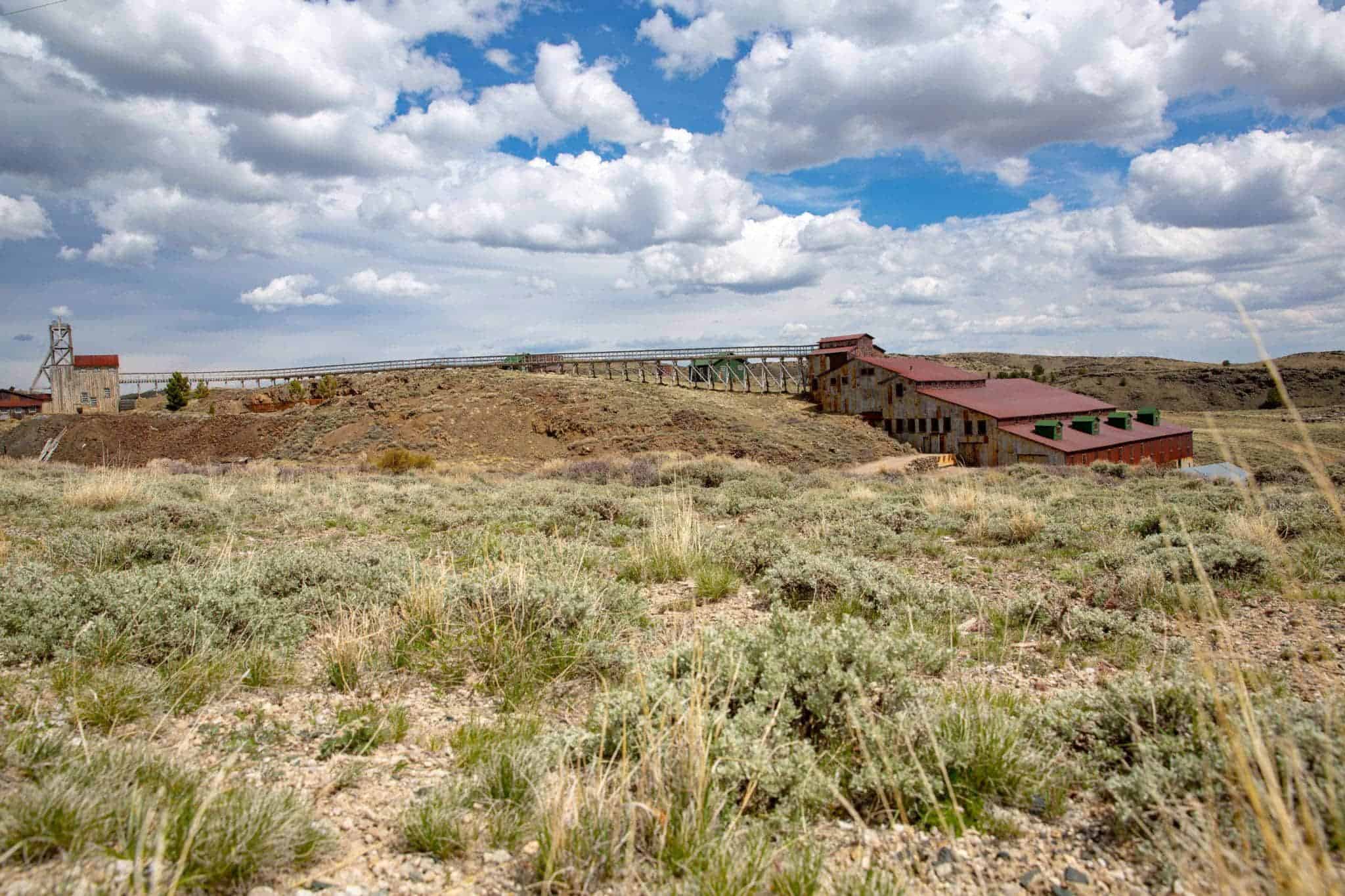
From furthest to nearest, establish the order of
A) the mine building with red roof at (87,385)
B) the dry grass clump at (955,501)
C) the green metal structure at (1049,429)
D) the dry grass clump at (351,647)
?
the mine building with red roof at (87,385), the green metal structure at (1049,429), the dry grass clump at (955,501), the dry grass clump at (351,647)

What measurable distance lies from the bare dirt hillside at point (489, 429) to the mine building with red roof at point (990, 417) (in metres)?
1.80

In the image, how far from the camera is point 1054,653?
527 cm

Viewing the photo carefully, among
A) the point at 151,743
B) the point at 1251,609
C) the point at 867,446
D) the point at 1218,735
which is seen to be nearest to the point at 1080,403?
the point at 867,446

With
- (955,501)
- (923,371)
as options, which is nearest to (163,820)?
(955,501)

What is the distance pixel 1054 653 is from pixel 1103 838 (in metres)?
2.44

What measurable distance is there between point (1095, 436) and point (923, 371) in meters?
8.92

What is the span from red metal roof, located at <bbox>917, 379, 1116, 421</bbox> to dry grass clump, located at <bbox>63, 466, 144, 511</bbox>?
1235 inches

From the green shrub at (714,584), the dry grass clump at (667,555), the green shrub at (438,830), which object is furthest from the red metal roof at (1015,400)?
the green shrub at (438,830)

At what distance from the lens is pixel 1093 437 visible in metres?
33.1

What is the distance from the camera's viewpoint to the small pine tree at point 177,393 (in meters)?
53.4

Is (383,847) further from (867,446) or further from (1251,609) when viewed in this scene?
(867,446)

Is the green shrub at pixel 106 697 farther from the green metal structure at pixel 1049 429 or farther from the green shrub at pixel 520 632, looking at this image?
the green metal structure at pixel 1049 429

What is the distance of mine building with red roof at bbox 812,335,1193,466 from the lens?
105ft

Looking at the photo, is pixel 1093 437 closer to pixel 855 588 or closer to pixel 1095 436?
pixel 1095 436
